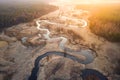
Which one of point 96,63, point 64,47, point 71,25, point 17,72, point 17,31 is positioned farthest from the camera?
point 71,25

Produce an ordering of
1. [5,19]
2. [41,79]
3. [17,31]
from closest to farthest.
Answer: [41,79] < [17,31] < [5,19]

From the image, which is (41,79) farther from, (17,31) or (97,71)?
(17,31)

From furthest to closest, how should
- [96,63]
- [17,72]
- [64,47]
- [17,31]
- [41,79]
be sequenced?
[17,31]
[64,47]
[96,63]
[17,72]
[41,79]

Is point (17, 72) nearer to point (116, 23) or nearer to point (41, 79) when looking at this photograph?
point (41, 79)

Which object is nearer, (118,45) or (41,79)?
(41,79)

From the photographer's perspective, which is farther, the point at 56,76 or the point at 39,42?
the point at 39,42

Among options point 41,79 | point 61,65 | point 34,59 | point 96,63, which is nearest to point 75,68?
point 61,65

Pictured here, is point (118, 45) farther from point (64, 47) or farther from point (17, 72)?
point (17, 72)

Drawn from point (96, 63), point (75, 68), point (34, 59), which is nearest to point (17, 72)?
point (34, 59)

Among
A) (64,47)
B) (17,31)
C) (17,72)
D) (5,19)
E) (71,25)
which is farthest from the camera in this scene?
(5,19)
